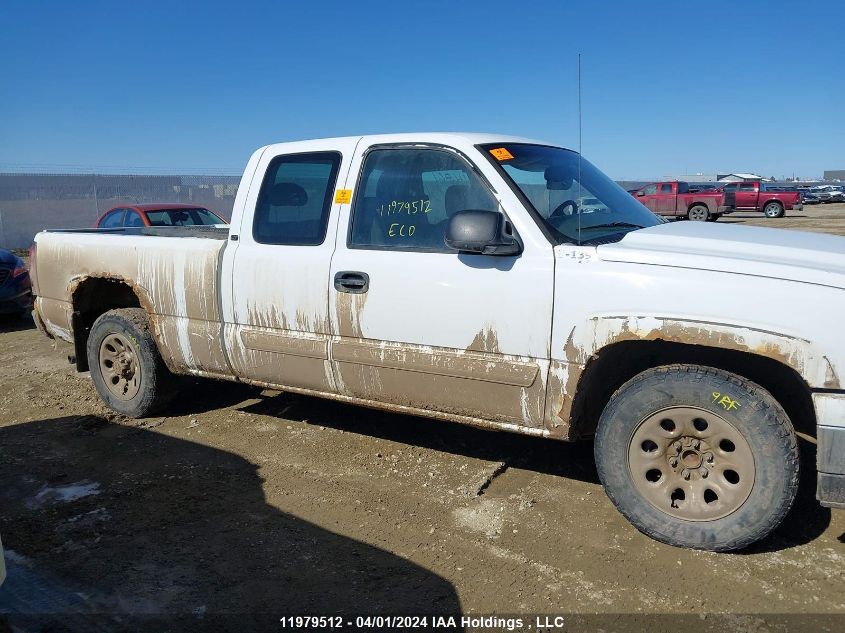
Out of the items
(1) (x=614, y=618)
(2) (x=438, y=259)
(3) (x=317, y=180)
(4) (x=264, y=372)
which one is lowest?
(1) (x=614, y=618)

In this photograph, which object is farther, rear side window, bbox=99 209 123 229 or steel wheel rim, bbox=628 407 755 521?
rear side window, bbox=99 209 123 229

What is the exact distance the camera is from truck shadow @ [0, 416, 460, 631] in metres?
2.95

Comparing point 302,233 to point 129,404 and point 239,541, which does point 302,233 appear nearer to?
point 239,541

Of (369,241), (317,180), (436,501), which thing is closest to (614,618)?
(436,501)

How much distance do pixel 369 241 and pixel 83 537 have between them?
2198 millimetres

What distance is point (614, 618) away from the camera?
2.84 meters

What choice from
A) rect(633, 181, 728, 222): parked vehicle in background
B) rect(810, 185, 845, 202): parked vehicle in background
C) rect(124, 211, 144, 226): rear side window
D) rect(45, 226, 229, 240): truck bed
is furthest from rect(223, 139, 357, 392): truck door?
rect(810, 185, 845, 202): parked vehicle in background

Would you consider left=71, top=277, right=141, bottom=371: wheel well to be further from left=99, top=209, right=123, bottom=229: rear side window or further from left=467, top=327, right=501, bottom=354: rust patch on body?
left=99, top=209, right=123, bottom=229: rear side window

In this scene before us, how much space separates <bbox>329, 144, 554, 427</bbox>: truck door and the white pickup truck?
0.04 ft

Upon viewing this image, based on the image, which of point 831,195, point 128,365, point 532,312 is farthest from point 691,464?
point 831,195

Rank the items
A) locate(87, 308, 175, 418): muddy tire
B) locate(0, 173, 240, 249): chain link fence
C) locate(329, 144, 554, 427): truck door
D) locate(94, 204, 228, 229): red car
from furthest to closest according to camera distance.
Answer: locate(0, 173, 240, 249): chain link fence → locate(94, 204, 228, 229): red car → locate(87, 308, 175, 418): muddy tire → locate(329, 144, 554, 427): truck door

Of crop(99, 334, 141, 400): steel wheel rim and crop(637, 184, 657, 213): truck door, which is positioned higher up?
crop(637, 184, 657, 213): truck door

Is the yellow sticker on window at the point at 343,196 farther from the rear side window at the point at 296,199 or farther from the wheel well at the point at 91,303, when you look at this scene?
the wheel well at the point at 91,303

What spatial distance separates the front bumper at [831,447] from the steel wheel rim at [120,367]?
4.50 metres
